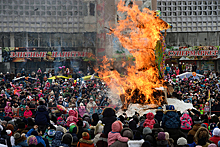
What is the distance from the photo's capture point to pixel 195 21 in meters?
40.4

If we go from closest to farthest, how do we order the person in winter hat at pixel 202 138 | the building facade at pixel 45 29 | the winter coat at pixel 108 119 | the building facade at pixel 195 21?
the person in winter hat at pixel 202 138, the winter coat at pixel 108 119, the building facade at pixel 45 29, the building facade at pixel 195 21

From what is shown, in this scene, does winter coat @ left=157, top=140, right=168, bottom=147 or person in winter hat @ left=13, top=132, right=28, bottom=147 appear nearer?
winter coat @ left=157, top=140, right=168, bottom=147

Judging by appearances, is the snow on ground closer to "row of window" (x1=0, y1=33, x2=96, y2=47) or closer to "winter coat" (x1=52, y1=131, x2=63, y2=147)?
"winter coat" (x1=52, y1=131, x2=63, y2=147)

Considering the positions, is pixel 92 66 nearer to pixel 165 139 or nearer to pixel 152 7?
pixel 152 7

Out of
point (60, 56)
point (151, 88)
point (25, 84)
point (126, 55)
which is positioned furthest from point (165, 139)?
point (60, 56)

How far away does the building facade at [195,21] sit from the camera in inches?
1580

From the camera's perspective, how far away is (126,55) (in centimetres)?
2777

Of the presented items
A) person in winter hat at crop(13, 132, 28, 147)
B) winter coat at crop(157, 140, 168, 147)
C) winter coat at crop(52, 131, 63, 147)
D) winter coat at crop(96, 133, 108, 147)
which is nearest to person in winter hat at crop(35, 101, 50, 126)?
winter coat at crop(52, 131, 63, 147)

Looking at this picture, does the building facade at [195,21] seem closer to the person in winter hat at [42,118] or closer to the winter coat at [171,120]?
the person in winter hat at [42,118]

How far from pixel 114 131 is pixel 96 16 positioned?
30.0m

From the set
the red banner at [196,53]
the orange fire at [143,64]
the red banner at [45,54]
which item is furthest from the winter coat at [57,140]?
the red banner at [196,53]

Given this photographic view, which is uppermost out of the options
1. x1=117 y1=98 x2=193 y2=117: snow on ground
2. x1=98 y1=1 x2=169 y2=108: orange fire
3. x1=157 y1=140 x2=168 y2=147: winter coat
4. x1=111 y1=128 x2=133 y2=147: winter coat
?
x1=98 y1=1 x2=169 y2=108: orange fire

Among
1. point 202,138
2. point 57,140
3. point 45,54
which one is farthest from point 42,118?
point 45,54

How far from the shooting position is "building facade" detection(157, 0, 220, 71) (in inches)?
1580
